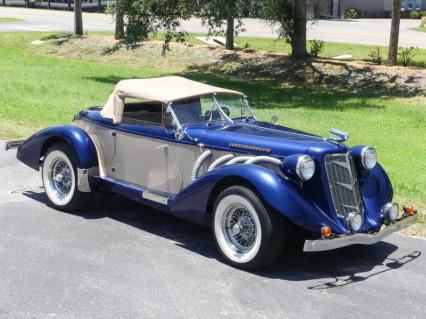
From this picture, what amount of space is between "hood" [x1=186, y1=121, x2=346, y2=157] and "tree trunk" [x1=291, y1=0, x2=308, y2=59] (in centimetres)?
1495

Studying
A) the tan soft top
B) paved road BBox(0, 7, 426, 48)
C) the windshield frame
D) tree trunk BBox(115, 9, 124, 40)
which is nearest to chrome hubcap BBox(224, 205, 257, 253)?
the windshield frame

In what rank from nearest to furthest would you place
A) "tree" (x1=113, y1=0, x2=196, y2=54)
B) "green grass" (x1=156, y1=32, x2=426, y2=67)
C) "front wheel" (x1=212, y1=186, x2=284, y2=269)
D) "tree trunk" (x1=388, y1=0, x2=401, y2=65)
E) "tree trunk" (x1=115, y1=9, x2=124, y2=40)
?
"front wheel" (x1=212, y1=186, x2=284, y2=269)
"tree" (x1=113, y1=0, x2=196, y2=54)
"tree trunk" (x1=388, y1=0, x2=401, y2=65)
"tree trunk" (x1=115, y1=9, x2=124, y2=40)
"green grass" (x1=156, y1=32, x2=426, y2=67)

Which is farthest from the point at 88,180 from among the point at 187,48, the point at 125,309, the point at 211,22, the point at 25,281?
the point at 187,48

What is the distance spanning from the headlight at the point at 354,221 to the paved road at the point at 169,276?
42 centimetres

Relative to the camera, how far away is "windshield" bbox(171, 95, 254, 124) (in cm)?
668

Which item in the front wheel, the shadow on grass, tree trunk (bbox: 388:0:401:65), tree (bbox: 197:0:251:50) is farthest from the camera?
tree trunk (bbox: 388:0:401:65)

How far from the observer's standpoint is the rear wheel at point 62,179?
7172 millimetres

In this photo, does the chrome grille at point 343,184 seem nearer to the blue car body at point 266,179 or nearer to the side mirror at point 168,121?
the blue car body at point 266,179

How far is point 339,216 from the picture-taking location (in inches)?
226

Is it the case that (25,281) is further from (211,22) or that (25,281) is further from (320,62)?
(320,62)

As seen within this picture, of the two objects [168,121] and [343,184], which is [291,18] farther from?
[343,184]

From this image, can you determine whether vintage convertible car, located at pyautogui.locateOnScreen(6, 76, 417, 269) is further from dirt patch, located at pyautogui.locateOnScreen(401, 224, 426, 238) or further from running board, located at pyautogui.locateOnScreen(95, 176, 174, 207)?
dirt patch, located at pyautogui.locateOnScreen(401, 224, 426, 238)

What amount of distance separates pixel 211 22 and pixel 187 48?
544cm

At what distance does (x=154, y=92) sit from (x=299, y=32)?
15.4 m
